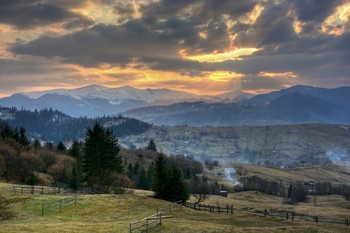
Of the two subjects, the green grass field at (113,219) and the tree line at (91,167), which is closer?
the green grass field at (113,219)

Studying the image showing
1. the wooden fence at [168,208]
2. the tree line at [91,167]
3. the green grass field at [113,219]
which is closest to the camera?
the green grass field at [113,219]

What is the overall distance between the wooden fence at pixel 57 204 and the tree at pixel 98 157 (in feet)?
87.9

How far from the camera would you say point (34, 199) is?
77.6 meters

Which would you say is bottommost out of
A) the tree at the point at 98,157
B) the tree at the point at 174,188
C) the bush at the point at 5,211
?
the bush at the point at 5,211

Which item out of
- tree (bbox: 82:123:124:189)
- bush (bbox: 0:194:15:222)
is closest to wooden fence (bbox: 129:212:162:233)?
bush (bbox: 0:194:15:222)

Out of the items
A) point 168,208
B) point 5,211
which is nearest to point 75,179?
point 5,211

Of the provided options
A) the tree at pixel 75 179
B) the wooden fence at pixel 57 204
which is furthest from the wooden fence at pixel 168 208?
the tree at pixel 75 179

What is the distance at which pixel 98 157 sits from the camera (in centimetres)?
10481

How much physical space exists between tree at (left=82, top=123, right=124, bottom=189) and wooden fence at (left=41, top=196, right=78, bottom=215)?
2679 centimetres

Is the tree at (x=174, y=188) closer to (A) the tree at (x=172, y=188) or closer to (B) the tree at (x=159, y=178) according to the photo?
(A) the tree at (x=172, y=188)

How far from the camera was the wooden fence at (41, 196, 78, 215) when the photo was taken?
70.7 meters

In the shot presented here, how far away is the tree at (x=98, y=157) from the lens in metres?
104

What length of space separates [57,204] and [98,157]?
102 feet

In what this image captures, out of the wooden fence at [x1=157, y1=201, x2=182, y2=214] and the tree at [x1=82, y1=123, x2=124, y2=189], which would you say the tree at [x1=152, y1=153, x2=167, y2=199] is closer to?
the tree at [x1=82, y1=123, x2=124, y2=189]
